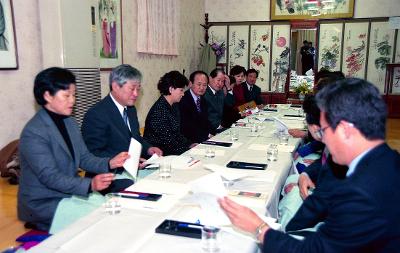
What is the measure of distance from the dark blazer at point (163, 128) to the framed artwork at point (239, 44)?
18.9ft

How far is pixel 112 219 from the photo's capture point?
1.45 meters

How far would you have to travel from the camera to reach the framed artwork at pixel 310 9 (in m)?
8.03

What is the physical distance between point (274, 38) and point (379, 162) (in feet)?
26.0

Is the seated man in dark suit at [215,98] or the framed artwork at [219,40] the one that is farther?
the framed artwork at [219,40]

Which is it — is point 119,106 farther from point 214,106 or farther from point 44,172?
point 214,106

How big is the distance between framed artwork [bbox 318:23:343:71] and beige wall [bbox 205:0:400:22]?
0.53m

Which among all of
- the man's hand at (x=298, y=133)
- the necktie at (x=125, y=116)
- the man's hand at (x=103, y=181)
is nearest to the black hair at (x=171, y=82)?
the necktie at (x=125, y=116)

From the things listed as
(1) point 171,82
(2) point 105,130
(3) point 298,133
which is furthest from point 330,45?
(2) point 105,130

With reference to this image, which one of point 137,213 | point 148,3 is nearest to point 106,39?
point 148,3

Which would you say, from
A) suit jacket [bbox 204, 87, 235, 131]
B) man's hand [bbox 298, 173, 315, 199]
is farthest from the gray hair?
suit jacket [bbox 204, 87, 235, 131]

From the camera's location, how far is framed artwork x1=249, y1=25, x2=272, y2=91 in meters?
8.56

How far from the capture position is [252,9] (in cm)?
862

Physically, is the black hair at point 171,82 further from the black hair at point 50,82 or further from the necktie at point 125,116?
the black hair at point 50,82

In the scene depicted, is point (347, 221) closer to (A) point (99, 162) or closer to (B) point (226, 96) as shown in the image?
(A) point (99, 162)
